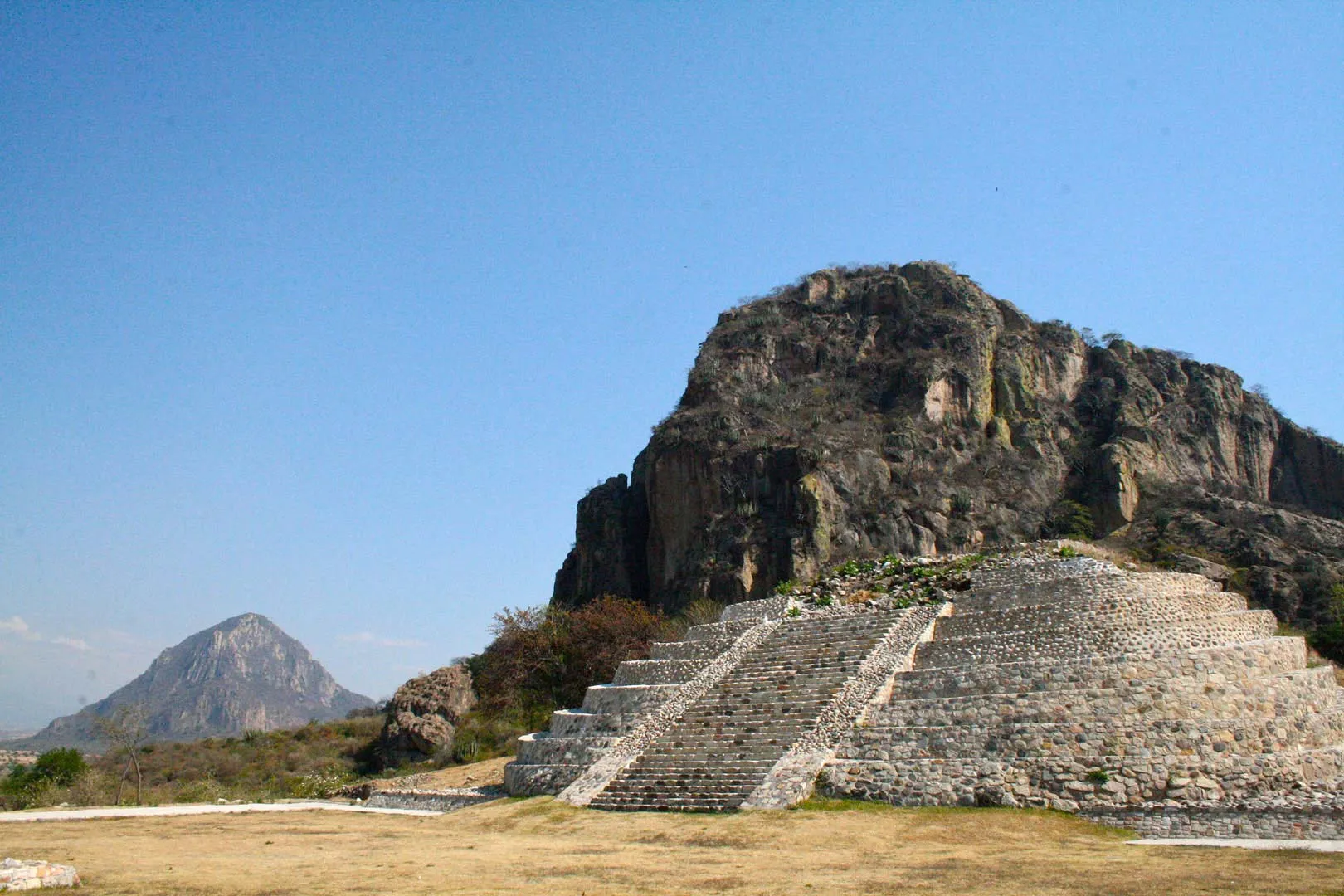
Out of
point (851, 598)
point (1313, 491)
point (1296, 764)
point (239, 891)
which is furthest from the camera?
point (1313, 491)

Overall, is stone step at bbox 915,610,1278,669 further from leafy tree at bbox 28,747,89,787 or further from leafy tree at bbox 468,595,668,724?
leafy tree at bbox 28,747,89,787

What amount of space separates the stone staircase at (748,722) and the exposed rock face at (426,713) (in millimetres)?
17498

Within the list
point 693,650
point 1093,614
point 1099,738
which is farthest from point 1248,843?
point 693,650

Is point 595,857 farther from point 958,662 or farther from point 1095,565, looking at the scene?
point 1095,565

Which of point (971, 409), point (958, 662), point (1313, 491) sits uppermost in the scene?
point (971, 409)

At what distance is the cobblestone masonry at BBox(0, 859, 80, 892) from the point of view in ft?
38.2

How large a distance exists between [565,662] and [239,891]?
28768 mm

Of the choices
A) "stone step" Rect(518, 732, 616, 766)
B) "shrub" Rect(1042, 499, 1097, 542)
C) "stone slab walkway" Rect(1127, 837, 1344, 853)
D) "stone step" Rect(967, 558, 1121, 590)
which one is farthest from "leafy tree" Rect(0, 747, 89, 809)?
"shrub" Rect(1042, 499, 1097, 542)

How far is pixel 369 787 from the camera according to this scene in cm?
3095

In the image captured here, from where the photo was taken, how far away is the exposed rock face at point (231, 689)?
129m

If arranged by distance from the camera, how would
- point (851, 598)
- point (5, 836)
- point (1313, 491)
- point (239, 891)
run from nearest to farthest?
point (239, 891)
point (5, 836)
point (851, 598)
point (1313, 491)

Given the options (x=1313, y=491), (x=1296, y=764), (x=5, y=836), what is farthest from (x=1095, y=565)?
(x=1313, y=491)

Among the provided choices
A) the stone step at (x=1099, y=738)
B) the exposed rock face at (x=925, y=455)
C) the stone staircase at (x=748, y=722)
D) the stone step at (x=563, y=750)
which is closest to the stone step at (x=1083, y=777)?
the stone step at (x=1099, y=738)

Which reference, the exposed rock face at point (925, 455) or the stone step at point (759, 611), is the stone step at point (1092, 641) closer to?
the stone step at point (759, 611)
